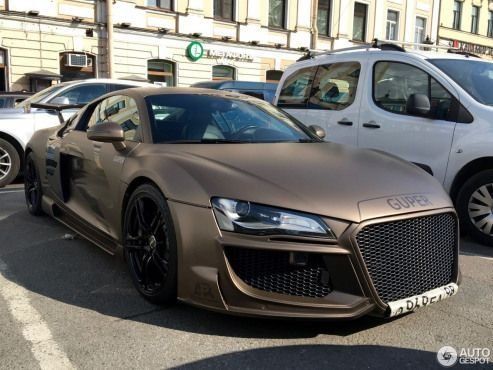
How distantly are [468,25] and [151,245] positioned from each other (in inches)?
1467

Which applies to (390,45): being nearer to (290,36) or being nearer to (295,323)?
(295,323)

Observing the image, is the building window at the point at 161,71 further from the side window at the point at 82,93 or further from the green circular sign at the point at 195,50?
the side window at the point at 82,93

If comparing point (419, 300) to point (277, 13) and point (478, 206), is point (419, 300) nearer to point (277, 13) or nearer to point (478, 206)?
point (478, 206)

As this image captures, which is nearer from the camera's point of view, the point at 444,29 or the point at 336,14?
the point at 336,14

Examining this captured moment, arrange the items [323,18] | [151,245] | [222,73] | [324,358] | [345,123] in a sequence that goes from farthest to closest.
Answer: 1. [323,18]
2. [222,73]
3. [345,123]
4. [151,245]
5. [324,358]

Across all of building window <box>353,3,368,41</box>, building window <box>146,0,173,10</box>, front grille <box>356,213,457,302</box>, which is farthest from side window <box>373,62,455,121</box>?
building window <box>353,3,368,41</box>

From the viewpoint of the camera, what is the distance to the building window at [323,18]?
27547 mm

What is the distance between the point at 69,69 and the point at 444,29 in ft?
79.9

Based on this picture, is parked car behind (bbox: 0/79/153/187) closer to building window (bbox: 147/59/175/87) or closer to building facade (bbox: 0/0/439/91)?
building facade (bbox: 0/0/439/91)

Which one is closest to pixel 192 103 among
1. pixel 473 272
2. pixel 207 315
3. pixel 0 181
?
pixel 207 315

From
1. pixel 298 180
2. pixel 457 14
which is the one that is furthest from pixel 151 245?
pixel 457 14

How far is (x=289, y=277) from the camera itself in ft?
9.28

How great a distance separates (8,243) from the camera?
4793 mm

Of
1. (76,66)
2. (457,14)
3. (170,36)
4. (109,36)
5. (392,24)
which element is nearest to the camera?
(76,66)
